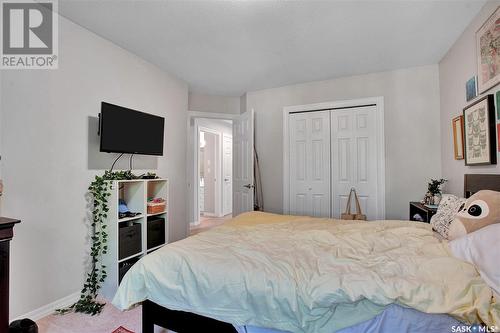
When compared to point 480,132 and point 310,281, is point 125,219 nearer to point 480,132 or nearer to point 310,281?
point 310,281

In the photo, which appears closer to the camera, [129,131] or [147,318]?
[147,318]

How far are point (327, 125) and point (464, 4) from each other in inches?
73.5

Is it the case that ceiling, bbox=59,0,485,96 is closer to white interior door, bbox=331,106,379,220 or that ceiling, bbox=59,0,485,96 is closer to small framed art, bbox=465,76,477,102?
small framed art, bbox=465,76,477,102

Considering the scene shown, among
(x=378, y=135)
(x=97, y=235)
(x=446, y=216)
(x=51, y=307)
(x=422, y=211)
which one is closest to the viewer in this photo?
(x=446, y=216)

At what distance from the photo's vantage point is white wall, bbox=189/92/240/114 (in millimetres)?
4102

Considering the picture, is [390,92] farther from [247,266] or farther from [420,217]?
[247,266]

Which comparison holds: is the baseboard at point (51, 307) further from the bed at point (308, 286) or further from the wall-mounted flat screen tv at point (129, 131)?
the wall-mounted flat screen tv at point (129, 131)

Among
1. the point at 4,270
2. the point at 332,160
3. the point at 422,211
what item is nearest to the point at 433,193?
the point at 422,211

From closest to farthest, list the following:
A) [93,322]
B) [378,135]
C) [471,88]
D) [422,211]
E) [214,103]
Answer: [93,322]
[471,88]
[422,211]
[378,135]
[214,103]

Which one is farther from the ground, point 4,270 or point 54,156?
point 54,156

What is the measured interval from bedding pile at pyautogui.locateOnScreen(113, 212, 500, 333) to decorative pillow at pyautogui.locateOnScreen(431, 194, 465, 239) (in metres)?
0.09

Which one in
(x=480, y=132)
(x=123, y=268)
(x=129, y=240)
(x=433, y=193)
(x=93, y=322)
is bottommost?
(x=93, y=322)

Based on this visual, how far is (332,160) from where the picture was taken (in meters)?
3.54

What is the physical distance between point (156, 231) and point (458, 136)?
3370mm
